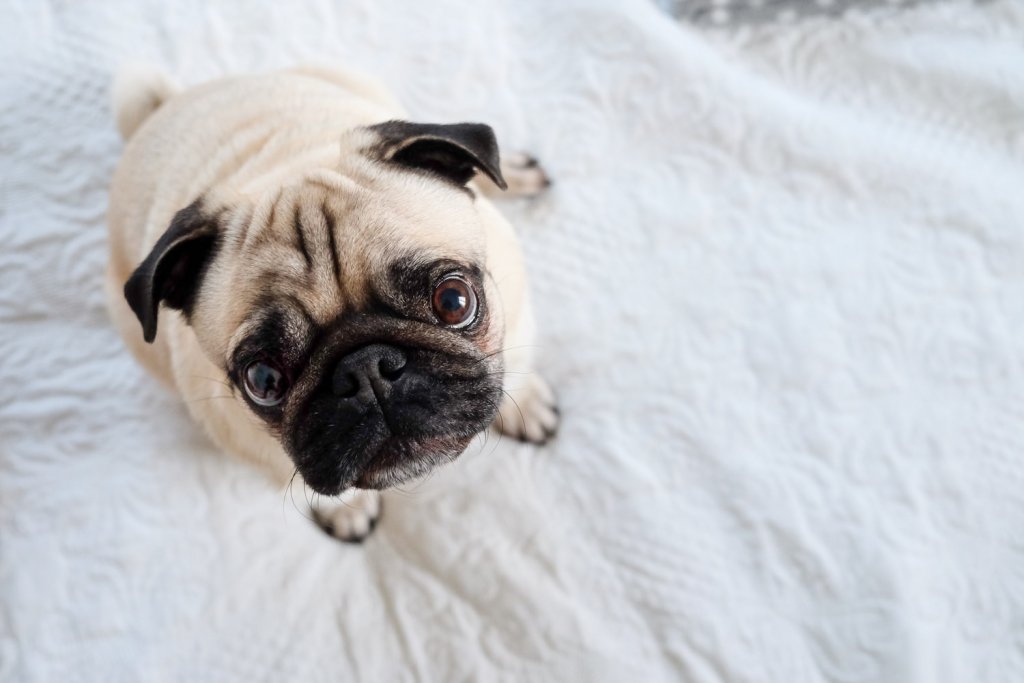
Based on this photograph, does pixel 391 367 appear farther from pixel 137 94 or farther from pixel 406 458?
pixel 137 94

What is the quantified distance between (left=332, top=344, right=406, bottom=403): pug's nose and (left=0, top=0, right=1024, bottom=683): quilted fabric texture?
981 millimetres

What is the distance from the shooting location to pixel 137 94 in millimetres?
2984

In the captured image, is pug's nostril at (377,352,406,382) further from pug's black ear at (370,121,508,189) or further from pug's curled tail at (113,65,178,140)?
pug's curled tail at (113,65,178,140)

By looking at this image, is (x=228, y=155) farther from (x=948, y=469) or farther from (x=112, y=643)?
(x=948, y=469)

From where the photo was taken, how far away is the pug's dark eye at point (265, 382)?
1870mm

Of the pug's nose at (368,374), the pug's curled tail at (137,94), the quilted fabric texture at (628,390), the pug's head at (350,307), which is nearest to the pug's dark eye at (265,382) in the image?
the pug's head at (350,307)

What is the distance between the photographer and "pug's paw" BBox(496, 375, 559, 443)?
274 centimetres

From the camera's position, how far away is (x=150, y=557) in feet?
8.64

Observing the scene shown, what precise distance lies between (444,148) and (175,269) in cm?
78

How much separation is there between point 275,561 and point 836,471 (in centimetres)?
197

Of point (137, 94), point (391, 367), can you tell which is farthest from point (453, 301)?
point (137, 94)

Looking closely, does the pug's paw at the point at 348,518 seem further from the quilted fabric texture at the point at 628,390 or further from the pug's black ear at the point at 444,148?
the pug's black ear at the point at 444,148

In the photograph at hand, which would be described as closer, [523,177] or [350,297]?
[350,297]

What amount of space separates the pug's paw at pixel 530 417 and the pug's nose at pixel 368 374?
3.24ft
